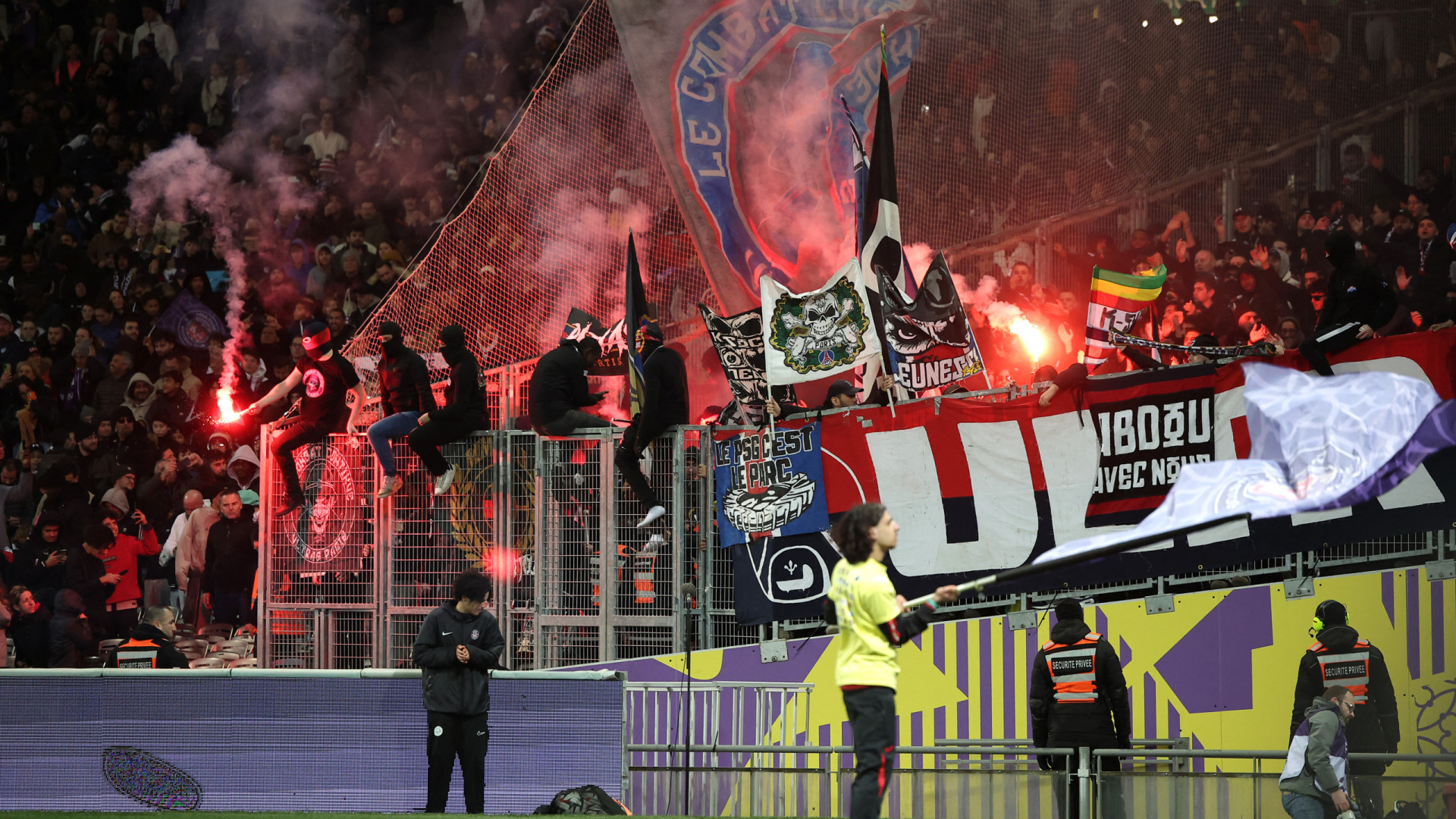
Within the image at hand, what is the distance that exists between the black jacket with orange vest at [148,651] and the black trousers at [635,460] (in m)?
3.81

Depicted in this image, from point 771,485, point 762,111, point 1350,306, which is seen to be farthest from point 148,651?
point 1350,306

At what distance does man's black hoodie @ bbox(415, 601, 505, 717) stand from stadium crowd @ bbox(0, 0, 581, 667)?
535cm

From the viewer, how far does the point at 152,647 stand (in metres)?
12.0

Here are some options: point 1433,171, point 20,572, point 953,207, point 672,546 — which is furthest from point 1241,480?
point 20,572

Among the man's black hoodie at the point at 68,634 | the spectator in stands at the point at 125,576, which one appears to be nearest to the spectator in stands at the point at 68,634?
the man's black hoodie at the point at 68,634

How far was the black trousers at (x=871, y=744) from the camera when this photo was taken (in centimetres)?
721

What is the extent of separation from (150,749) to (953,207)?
974 centimetres

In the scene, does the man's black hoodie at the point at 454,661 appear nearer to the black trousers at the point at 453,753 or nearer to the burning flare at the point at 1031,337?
the black trousers at the point at 453,753

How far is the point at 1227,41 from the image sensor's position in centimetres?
1571

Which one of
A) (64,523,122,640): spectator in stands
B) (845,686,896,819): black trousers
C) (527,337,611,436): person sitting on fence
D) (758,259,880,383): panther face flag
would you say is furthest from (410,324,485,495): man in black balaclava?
(845,686,896,819): black trousers

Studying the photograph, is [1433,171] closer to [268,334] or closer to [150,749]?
[150,749]

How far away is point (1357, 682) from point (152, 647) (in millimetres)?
8792

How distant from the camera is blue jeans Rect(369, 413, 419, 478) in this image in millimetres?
13977

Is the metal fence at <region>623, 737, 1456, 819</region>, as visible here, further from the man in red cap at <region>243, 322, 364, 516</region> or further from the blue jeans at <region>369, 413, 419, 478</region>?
the man in red cap at <region>243, 322, 364, 516</region>
